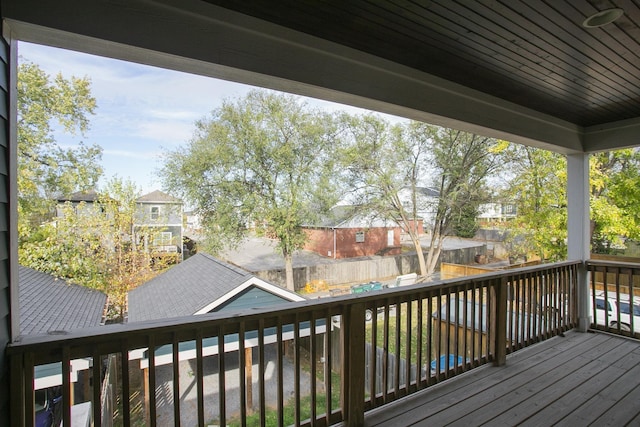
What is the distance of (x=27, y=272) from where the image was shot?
4043 millimetres

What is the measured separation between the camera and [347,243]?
Result: 13.4 metres

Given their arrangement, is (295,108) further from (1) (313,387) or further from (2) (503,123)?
(1) (313,387)

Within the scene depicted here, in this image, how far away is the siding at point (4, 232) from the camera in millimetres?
1152

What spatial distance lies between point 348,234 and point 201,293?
8.92 meters

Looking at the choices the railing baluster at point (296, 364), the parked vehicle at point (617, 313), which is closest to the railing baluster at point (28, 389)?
the railing baluster at point (296, 364)

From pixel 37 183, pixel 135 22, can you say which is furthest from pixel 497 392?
pixel 37 183

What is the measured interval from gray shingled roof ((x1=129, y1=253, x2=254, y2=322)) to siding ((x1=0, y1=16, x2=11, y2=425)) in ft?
10.0

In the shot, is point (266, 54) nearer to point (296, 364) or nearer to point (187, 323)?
point (187, 323)

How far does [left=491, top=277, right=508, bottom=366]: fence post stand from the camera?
2.84 m

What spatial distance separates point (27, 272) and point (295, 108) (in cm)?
986

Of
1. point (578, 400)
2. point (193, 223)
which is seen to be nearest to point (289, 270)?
point (193, 223)

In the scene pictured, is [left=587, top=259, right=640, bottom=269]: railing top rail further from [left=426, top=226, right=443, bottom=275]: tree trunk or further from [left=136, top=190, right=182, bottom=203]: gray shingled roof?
[left=426, top=226, right=443, bottom=275]: tree trunk

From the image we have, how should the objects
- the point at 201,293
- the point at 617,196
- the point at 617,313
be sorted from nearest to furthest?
the point at 617,313 < the point at 201,293 < the point at 617,196

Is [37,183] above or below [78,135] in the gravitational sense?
below
